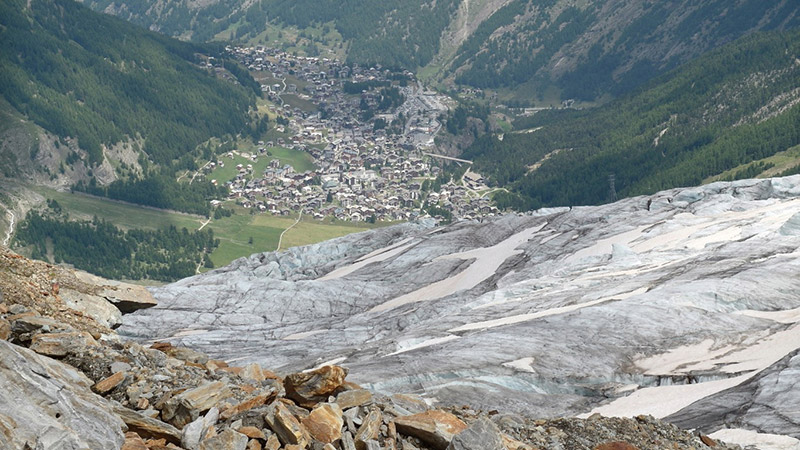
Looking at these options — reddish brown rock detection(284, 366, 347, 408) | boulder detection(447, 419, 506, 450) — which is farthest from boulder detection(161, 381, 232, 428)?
boulder detection(447, 419, 506, 450)

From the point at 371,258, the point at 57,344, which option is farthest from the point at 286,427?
the point at 371,258

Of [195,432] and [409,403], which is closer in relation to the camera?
[195,432]

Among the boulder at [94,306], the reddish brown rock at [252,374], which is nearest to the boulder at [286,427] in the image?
the reddish brown rock at [252,374]

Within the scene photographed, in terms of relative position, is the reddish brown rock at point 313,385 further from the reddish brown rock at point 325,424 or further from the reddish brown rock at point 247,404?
the reddish brown rock at point 325,424

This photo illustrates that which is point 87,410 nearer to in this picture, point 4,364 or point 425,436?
point 4,364

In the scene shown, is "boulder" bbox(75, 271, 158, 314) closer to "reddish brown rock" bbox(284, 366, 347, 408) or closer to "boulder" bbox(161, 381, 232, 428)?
"reddish brown rock" bbox(284, 366, 347, 408)

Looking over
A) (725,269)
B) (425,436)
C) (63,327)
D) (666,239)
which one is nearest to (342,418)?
(425,436)

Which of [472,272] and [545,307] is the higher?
[472,272]

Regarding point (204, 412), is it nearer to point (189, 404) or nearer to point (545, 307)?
point (189, 404)
